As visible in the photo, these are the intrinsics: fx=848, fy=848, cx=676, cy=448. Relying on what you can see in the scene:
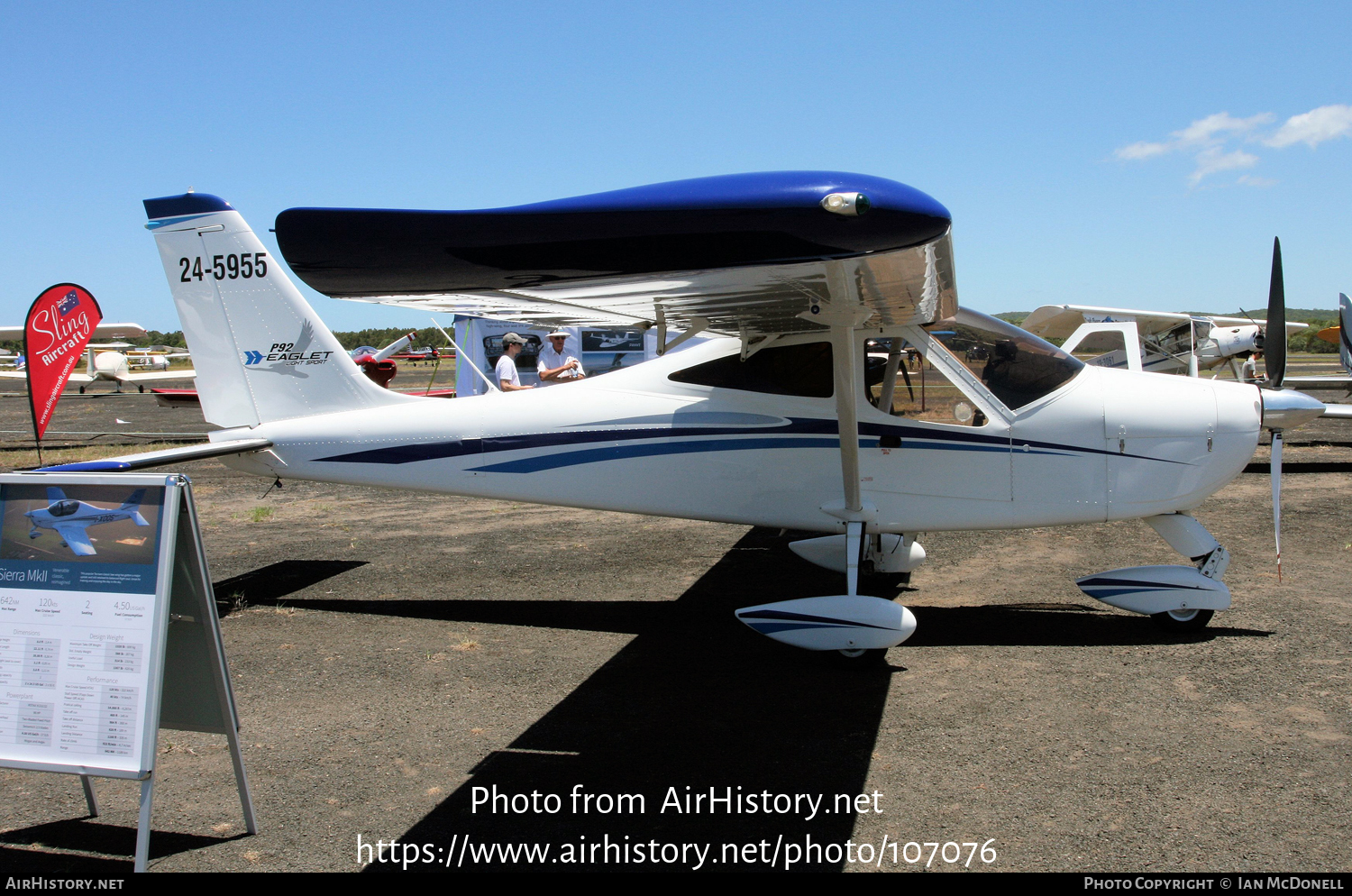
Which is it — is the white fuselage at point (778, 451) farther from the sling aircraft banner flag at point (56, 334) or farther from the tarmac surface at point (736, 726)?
the sling aircraft banner flag at point (56, 334)

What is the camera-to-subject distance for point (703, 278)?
299cm

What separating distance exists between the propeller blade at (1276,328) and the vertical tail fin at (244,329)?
6087mm

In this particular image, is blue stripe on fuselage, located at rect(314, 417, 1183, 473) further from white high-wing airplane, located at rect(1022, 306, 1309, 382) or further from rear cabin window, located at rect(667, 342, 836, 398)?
white high-wing airplane, located at rect(1022, 306, 1309, 382)

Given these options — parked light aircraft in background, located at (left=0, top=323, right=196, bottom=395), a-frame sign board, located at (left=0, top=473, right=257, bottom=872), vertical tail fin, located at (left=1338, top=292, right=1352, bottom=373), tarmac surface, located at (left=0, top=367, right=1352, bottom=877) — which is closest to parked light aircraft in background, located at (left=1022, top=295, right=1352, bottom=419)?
vertical tail fin, located at (left=1338, top=292, right=1352, bottom=373)

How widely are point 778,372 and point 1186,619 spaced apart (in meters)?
2.78

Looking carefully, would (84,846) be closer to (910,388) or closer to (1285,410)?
(910,388)

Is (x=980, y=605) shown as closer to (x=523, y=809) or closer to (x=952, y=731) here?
(x=952, y=731)

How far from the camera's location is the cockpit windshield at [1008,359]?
5.10 meters

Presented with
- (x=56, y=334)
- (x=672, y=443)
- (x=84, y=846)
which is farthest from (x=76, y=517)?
(x=56, y=334)

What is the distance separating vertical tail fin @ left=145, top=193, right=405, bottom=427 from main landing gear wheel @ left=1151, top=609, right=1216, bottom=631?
514 cm

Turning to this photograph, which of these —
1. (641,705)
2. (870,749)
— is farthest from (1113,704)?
(641,705)

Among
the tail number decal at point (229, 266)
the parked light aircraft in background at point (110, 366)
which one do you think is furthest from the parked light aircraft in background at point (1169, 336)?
the parked light aircraft in background at point (110, 366)

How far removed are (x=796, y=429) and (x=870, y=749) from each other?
2.22 meters

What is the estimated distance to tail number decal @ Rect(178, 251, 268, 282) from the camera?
5.82 meters
